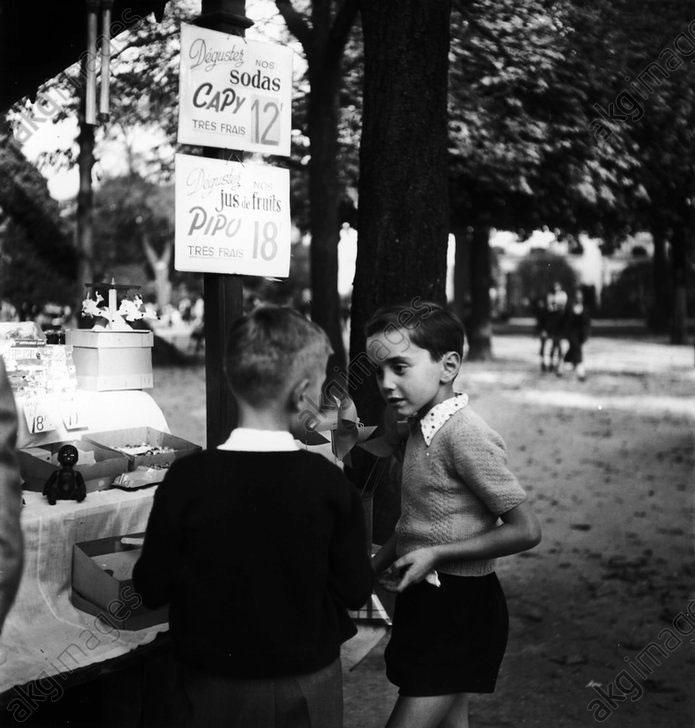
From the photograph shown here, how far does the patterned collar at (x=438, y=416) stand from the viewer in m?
2.29

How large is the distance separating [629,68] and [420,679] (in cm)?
1235

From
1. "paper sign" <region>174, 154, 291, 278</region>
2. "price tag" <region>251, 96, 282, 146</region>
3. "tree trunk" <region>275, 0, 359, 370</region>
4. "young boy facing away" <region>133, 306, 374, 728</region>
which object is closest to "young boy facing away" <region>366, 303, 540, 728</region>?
"young boy facing away" <region>133, 306, 374, 728</region>

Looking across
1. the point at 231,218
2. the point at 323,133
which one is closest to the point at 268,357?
the point at 231,218

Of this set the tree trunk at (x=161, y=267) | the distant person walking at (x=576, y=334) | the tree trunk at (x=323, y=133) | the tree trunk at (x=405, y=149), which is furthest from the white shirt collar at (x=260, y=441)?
the tree trunk at (x=161, y=267)

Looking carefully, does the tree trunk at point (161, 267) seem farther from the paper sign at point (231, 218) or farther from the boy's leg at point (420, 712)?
the boy's leg at point (420, 712)

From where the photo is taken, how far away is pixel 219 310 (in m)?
3.52

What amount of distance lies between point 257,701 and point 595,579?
3.95 metres

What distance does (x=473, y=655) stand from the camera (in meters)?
2.26

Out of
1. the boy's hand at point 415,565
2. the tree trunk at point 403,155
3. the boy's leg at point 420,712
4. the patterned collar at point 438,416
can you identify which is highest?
the tree trunk at point 403,155

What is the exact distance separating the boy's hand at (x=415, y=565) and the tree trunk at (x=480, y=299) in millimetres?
16978

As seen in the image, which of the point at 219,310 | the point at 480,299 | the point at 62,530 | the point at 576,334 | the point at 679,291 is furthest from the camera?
the point at 679,291

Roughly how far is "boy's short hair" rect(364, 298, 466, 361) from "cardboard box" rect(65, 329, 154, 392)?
1674 millimetres

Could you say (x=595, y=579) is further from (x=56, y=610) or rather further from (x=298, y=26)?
(x=298, y=26)

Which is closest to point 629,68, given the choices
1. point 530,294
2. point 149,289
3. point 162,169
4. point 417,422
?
point 162,169
